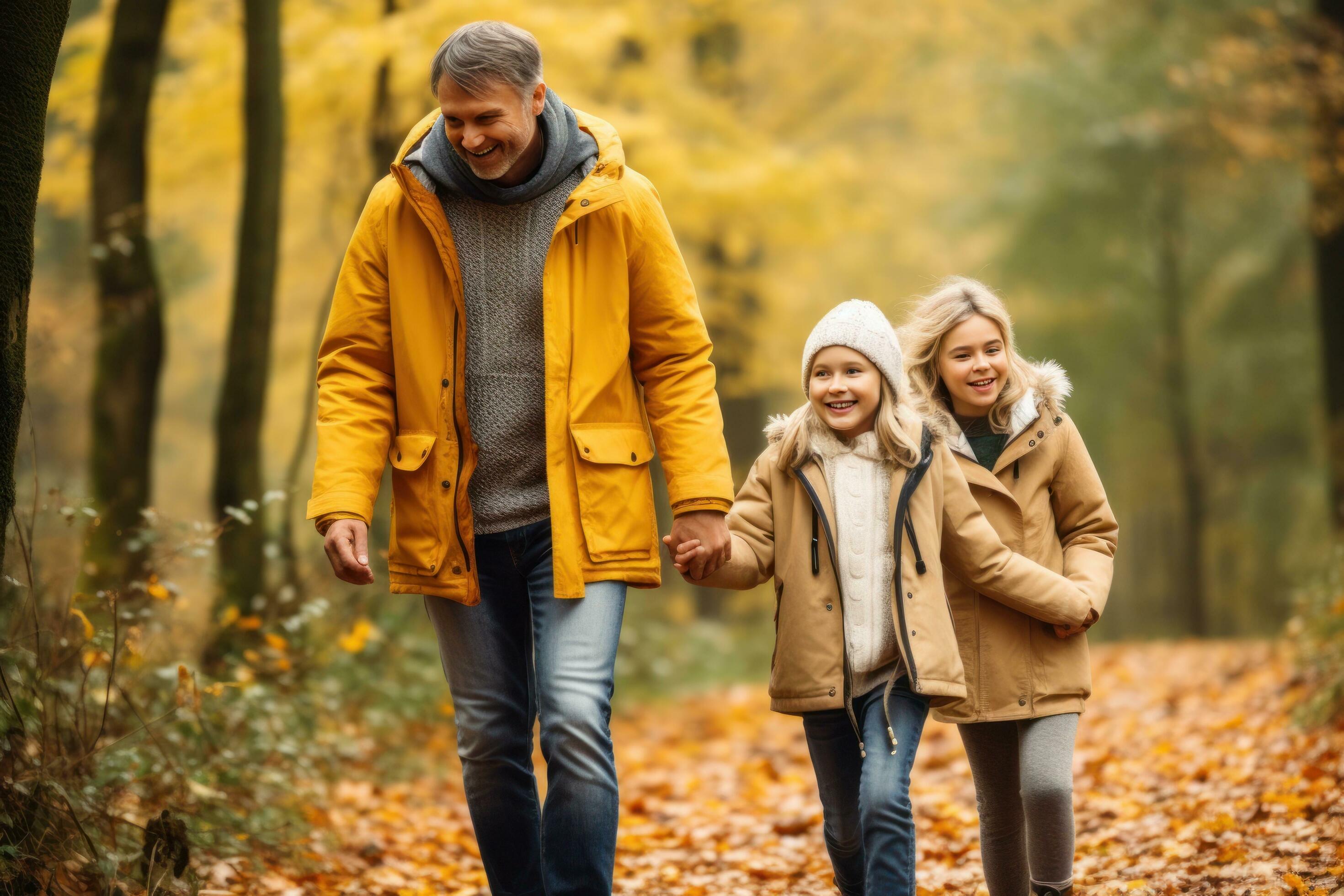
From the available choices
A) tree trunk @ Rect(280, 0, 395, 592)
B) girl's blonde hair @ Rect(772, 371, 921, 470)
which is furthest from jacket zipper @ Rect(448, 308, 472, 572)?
tree trunk @ Rect(280, 0, 395, 592)

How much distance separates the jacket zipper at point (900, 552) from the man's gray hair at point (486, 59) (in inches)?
60.9

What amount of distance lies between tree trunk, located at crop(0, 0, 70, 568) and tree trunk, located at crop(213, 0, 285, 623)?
411 cm

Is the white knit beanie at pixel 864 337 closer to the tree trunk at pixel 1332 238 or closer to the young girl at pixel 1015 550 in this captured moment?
the young girl at pixel 1015 550

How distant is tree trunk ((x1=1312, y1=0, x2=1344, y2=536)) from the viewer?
1045 centimetres

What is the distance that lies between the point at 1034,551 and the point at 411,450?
2.00 metres

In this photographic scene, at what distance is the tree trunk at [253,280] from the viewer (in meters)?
7.73

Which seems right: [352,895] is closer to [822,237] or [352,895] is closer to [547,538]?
[547,538]

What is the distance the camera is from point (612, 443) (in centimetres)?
363

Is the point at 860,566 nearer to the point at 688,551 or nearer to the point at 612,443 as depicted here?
the point at 688,551

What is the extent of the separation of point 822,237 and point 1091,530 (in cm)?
904

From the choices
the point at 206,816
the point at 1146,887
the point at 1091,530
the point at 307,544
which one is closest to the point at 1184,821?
the point at 1146,887

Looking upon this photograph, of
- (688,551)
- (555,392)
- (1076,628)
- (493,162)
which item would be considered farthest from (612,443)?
(1076,628)

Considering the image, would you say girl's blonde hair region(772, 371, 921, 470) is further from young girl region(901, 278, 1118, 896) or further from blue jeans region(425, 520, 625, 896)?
blue jeans region(425, 520, 625, 896)

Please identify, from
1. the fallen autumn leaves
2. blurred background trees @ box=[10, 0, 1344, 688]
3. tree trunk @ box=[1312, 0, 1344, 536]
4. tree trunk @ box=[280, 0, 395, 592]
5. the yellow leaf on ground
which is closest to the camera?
the yellow leaf on ground
